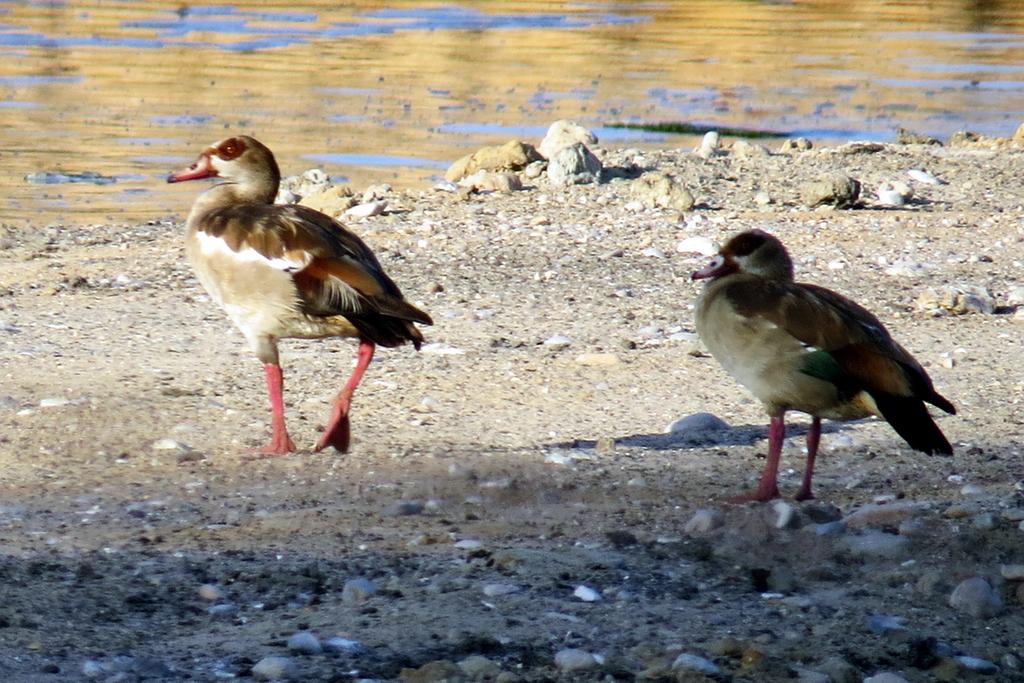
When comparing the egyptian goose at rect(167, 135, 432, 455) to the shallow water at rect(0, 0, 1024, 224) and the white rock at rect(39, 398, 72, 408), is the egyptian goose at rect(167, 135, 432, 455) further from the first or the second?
the shallow water at rect(0, 0, 1024, 224)

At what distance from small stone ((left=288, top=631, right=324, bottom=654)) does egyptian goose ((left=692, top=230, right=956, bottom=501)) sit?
6.90 feet

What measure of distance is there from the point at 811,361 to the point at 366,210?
684 cm

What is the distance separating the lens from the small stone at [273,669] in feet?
14.3

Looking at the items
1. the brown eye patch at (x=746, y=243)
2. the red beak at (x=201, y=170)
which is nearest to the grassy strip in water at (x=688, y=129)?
the red beak at (x=201, y=170)

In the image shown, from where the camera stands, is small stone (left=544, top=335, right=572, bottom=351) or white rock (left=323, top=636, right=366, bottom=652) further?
small stone (left=544, top=335, right=572, bottom=351)

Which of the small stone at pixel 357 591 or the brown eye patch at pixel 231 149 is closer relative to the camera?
the small stone at pixel 357 591

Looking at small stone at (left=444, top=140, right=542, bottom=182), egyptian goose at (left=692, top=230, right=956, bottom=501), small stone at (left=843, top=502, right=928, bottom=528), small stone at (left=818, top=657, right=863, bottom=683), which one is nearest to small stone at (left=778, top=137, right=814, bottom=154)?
small stone at (left=444, top=140, right=542, bottom=182)

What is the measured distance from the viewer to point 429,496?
6.21 metres

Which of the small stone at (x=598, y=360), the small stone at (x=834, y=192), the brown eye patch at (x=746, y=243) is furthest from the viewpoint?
the small stone at (x=834, y=192)

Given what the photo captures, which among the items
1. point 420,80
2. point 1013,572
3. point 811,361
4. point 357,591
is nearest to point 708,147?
point 420,80

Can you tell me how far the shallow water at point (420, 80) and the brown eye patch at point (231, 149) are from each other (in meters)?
6.00

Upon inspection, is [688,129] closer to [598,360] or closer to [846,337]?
[598,360]

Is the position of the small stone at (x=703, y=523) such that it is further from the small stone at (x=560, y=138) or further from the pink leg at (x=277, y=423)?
the small stone at (x=560, y=138)

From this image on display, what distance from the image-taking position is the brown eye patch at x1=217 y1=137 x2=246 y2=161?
7.71 metres
